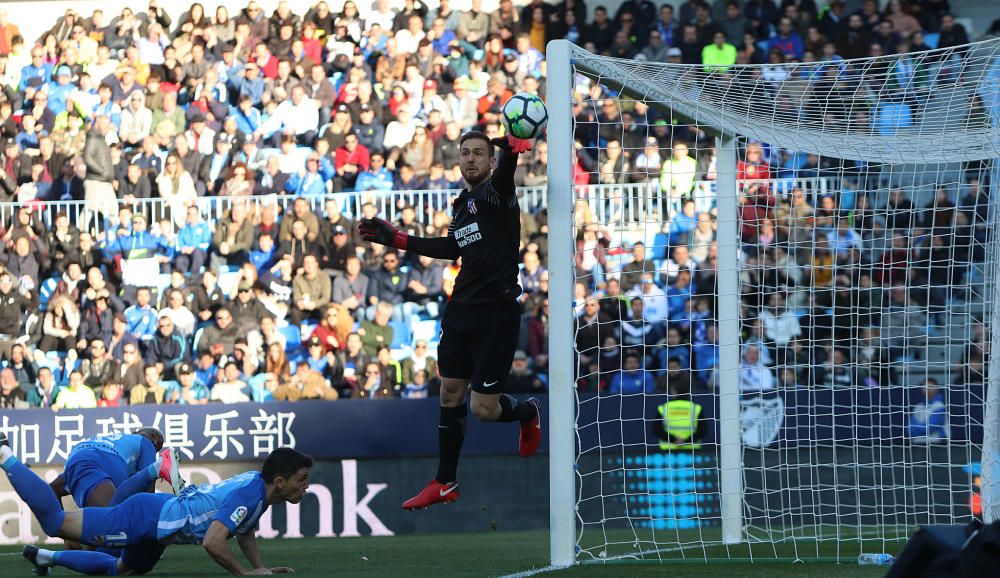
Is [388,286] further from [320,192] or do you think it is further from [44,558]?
[44,558]

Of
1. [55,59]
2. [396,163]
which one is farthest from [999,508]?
[55,59]

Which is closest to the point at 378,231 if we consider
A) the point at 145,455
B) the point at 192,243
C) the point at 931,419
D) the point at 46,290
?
the point at 145,455

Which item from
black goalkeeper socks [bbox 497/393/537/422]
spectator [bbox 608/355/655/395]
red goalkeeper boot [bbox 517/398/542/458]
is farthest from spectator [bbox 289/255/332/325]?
black goalkeeper socks [bbox 497/393/537/422]

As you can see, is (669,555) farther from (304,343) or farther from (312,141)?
(312,141)

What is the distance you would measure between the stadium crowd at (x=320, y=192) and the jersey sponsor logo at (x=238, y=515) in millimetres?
5882

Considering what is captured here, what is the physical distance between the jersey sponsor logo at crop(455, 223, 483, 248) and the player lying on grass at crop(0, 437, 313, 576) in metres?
1.55

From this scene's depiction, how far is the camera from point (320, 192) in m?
16.0

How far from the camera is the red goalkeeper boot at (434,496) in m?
7.66

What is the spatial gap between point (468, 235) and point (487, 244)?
0.13m

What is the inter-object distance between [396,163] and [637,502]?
536 cm

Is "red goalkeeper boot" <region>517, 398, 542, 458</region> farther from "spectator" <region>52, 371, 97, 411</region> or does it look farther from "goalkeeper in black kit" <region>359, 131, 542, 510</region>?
"spectator" <region>52, 371, 97, 411</region>

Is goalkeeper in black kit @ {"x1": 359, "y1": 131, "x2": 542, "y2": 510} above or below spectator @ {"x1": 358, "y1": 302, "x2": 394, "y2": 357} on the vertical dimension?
above

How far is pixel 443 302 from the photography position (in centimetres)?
1470

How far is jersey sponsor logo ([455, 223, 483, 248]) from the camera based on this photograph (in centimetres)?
762
